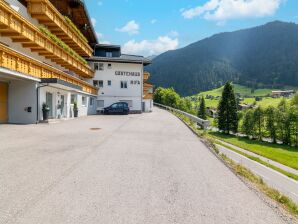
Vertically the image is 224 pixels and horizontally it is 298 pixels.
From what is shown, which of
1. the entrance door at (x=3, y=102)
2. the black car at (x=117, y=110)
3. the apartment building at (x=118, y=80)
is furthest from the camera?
the apartment building at (x=118, y=80)

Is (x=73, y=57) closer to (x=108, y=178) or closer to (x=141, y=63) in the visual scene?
(x=141, y=63)

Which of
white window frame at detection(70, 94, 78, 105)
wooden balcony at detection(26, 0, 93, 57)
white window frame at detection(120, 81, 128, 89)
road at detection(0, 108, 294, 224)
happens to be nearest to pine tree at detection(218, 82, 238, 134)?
white window frame at detection(120, 81, 128, 89)

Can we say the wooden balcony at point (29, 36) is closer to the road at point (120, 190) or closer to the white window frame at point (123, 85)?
the road at point (120, 190)

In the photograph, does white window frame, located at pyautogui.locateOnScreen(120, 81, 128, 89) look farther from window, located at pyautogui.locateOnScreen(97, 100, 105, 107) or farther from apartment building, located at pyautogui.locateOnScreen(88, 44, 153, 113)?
window, located at pyautogui.locateOnScreen(97, 100, 105, 107)

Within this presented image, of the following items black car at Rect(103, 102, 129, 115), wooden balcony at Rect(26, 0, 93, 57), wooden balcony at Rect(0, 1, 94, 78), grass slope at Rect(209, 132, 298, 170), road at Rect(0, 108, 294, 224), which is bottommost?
grass slope at Rect(209, 132, 298, 170)

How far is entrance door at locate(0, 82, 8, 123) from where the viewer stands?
68.2 feet

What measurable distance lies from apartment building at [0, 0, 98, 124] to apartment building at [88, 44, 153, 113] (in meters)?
11.2

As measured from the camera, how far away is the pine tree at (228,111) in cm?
7706

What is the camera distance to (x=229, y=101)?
77.1m

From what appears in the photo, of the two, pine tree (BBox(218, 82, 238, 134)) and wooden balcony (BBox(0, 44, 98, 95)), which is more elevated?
wooden balcony (BBox(0, 44, 98, 95))

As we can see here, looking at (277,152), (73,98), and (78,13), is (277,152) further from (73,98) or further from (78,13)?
(78,13)

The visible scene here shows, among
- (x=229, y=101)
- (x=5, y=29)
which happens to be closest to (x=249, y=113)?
(x=229, y=101)

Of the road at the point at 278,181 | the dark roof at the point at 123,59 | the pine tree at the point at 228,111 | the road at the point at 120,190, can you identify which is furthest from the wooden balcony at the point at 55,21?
the pine tree at the point at 228,111

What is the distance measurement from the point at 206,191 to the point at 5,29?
17.7m
